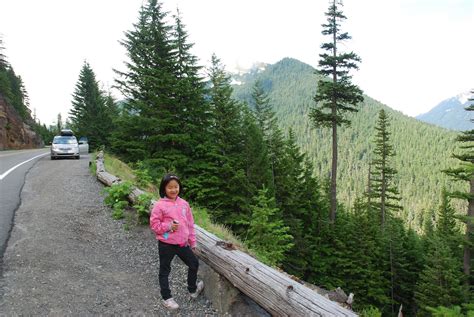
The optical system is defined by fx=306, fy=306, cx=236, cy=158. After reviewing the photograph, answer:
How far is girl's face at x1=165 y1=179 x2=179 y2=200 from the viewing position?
4395mm

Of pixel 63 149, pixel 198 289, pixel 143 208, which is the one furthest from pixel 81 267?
pixel 63 149

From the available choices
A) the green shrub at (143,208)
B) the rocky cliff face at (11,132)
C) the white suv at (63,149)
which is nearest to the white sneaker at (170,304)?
the green shrub at (143,208)

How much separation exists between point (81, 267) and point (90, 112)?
34937mm

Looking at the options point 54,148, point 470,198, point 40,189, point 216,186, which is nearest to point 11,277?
point 40,189

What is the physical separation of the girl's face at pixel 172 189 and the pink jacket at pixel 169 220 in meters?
0.10

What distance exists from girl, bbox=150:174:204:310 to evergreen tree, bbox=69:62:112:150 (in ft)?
94.8

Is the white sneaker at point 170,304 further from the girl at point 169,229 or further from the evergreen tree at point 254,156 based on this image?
the evergreen tree at point 254,156

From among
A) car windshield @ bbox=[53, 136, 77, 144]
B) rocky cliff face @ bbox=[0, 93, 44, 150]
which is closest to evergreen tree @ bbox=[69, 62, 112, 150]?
rocky cliff face @ bbox=[0, 93, 44, 150]

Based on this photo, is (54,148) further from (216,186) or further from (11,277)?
(11,277)

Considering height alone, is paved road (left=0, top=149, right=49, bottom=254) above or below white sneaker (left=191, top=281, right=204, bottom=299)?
above

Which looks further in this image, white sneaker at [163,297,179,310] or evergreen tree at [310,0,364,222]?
evergreen tree at [310,0,364,222]

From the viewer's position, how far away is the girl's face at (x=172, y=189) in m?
4.39

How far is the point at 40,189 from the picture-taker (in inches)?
424

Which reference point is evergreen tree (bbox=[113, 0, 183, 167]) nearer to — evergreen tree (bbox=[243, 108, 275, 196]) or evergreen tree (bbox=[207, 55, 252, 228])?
evergreen tree (bbox=[207, 55, 252, 228])
